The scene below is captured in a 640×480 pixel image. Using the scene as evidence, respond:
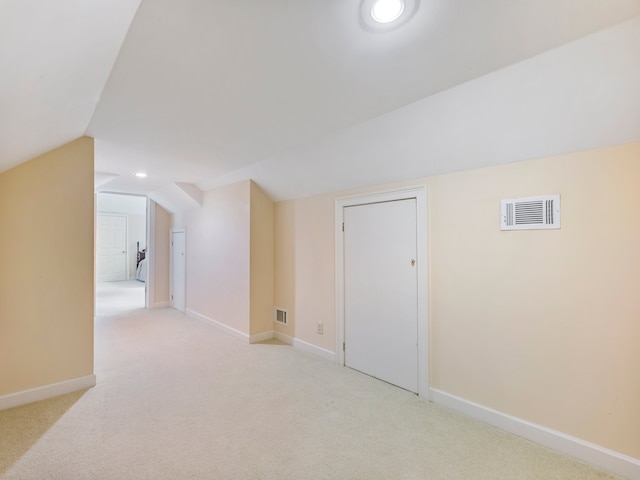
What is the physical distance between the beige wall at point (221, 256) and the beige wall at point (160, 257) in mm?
874

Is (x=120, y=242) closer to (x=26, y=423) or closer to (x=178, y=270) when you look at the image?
(x=178, y=270)

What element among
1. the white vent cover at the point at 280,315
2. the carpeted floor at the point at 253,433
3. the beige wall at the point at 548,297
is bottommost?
the carpeted floor at the point at 253,433

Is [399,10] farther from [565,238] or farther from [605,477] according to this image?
[605,477]

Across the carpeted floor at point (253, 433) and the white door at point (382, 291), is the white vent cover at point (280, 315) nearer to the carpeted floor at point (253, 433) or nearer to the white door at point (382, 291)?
the carpeted floor at point (253, 433)

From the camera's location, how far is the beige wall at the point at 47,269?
2.38 metres

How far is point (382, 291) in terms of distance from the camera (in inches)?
110

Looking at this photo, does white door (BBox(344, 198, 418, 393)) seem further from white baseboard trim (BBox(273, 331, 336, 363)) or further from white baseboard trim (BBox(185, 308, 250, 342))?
white baseboard trim (BBox(185, 308, 250, 342))

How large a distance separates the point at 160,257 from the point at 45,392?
11.8ft

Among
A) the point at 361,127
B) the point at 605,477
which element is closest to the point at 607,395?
the point at 605,477

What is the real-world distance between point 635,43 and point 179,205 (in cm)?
557

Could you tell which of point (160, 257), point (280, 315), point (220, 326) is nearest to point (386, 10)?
point (280, 315)

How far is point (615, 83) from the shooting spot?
4.76 ft

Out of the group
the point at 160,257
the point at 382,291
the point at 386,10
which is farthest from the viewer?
the point at 160,257

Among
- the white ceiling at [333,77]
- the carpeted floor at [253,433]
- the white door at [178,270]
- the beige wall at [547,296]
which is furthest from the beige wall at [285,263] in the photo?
the white door at [178,270]
